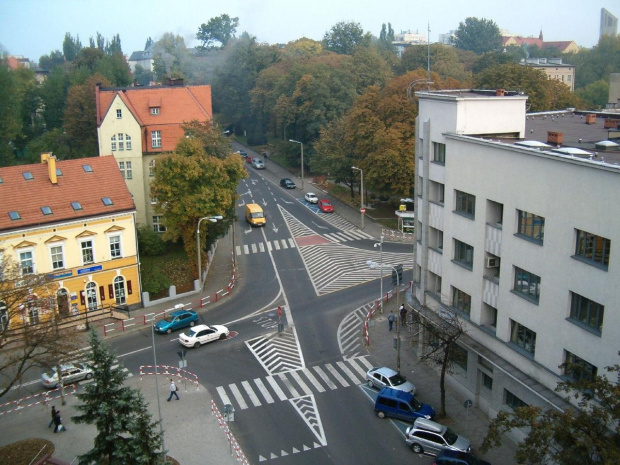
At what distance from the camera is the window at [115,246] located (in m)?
48.1

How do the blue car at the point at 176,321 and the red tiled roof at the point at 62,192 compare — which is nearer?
the red tiled roof at the point at 62,192

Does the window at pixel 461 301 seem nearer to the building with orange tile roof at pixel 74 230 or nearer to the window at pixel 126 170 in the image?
the building with orange tile roof at pixel 74 230

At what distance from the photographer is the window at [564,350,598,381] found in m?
25.5

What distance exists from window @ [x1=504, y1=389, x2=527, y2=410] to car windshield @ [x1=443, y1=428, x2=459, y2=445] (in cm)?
320

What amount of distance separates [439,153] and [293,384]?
1619 cm

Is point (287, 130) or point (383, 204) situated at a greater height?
point (287, 130)

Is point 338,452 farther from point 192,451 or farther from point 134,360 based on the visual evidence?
point 134,360

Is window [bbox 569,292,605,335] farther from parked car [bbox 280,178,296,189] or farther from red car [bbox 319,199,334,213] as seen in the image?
parked car [bbox 280,178,296,189]

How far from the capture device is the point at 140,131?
204ft

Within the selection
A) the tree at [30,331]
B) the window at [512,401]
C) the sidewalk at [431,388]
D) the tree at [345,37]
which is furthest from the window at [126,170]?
the tree at [345,37]

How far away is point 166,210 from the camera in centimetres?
5244

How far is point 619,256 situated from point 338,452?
51.7 feet

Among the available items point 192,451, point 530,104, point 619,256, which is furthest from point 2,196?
point 530,104

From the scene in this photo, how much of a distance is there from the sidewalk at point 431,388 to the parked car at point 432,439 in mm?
1187
